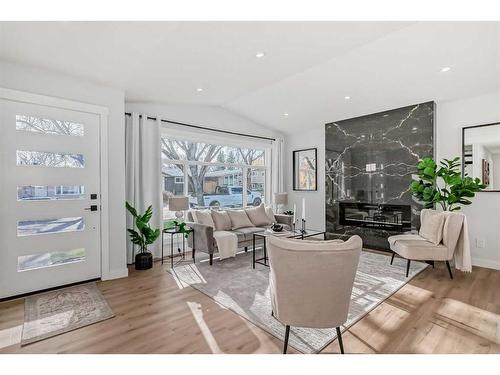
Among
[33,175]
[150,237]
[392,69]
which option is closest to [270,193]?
[150,237]

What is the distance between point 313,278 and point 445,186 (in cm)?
364

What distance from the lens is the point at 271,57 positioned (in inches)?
122

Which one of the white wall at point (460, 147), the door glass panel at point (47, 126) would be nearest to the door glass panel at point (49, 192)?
the door glass panel at point (47, 126)

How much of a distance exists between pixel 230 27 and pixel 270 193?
4541mm

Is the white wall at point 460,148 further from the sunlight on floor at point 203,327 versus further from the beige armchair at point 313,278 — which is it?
the sunlight on floor at point 203,327

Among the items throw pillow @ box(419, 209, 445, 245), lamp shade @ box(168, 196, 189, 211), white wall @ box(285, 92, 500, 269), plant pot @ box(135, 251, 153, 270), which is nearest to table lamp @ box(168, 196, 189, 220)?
lamp shade @ box(168, 196, 189, 211)

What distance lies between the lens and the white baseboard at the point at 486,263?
153 inches

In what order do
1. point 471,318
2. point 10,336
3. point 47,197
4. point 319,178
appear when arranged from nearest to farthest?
point 10,336 < point 471,318 < point 47,197 < point 319,178

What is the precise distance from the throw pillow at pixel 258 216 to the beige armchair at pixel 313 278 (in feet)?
10.6

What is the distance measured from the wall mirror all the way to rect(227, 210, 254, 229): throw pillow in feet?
12.0

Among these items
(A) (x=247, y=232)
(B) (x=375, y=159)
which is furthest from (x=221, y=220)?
(B) (x=375, y=159)

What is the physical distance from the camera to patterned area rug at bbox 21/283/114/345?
2242 millimetres

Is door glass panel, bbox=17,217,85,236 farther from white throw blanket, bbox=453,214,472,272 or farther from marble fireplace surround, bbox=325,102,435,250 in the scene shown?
white throw blanket, bbox=453,214,472,272

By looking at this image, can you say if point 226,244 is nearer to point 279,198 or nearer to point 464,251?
point 279,198
